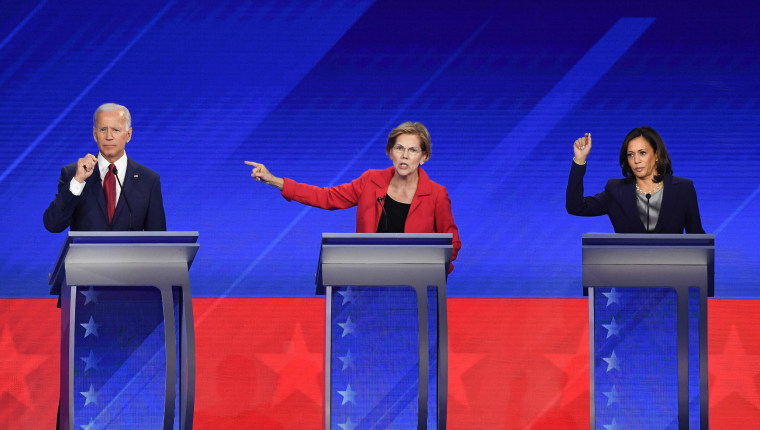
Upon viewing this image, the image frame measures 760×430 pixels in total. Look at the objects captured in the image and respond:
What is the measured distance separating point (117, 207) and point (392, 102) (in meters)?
1.93

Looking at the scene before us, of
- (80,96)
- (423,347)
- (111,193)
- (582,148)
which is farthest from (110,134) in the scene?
(582,148)

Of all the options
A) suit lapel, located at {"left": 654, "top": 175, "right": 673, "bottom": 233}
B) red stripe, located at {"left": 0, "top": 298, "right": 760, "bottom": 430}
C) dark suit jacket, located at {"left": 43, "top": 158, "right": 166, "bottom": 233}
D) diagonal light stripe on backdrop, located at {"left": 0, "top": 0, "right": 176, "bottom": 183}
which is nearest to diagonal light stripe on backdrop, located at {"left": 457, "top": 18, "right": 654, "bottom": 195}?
red stripe, located at {"left": 0, "top": 298, "right": 760, "bottom": 430}

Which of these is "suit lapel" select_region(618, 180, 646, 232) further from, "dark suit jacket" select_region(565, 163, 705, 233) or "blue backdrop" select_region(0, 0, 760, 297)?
"blue backdrop" select_region(0, 0, 760, 297)

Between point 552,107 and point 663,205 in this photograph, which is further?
point 552,107

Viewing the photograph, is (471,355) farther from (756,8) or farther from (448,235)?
(756,8)

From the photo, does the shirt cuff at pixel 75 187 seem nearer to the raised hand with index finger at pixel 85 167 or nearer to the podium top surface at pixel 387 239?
the raised hand with index finger at pixel 85 167

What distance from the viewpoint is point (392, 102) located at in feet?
18.1

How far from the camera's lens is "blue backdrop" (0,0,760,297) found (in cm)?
546

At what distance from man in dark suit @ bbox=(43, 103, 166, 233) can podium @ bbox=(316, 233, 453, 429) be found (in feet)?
2.66

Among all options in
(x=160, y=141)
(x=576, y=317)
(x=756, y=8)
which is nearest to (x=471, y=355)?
(x=576, y=317)

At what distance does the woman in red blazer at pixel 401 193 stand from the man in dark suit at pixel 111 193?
41 centimetres

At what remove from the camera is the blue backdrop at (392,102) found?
5457 millimetres

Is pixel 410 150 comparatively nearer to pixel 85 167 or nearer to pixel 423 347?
pixel 423 347

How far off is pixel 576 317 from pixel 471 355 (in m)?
0.55
